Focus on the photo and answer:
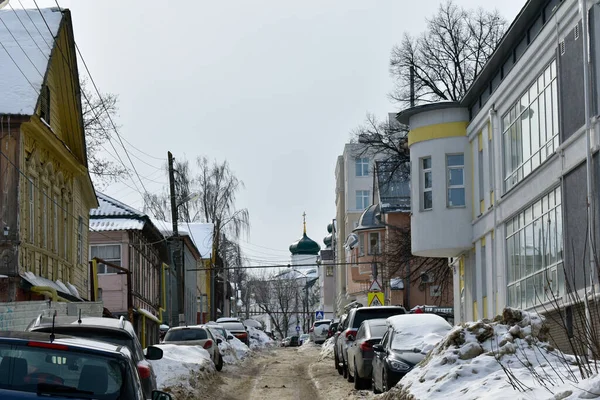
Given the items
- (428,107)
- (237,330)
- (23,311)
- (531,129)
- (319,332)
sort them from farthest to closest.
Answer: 1. (319,332)
2. (237,330)
3. (428,107)
4. (531,129)
5. (23,311)

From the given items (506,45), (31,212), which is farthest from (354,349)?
(31,212)

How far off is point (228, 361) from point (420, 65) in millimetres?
15521

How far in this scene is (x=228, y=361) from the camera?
39344mm

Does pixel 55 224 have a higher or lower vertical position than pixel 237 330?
higher

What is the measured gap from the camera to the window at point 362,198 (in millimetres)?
100062

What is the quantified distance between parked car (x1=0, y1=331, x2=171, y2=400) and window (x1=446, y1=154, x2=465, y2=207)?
2574cm

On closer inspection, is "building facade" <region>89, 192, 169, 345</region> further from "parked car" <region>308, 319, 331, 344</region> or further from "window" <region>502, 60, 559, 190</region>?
"window" <region>502, 60, 559, 190</region>

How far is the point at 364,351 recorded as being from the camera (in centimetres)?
2219

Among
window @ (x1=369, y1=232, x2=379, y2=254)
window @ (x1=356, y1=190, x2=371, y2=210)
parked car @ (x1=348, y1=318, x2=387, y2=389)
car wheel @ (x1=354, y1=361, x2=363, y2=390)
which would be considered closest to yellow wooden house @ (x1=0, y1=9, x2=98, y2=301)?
parked car @ (x1=348, y1=318, x2=387, y2=389)

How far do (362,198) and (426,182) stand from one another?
66557 mm

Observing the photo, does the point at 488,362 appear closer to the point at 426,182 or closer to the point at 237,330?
the point at 426,182

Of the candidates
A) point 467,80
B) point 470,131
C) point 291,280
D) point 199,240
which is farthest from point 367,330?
point 291,280

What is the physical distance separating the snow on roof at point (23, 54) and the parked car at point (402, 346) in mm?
10932

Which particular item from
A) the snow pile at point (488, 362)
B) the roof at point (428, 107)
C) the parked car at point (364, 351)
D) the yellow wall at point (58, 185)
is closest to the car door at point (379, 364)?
the parked car at point (364, 351)
